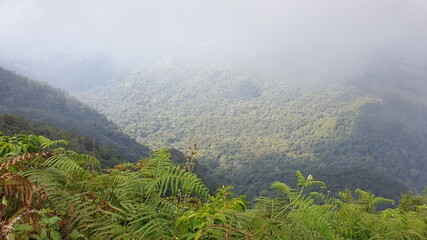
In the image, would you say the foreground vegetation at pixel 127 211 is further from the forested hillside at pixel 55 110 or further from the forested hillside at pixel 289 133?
the forested hillside at pixel 289 133

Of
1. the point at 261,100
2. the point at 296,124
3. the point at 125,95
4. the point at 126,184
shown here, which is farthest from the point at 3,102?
the point at 261,100

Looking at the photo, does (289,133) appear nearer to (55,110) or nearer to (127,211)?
(55,110)

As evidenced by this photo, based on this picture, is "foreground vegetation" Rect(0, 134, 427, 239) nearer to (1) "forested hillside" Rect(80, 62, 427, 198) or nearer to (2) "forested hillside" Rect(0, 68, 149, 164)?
(2) "forested hillside" Rect(0, 68, 149, 164)

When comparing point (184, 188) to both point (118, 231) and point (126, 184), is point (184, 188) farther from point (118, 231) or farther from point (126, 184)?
point (118, 231)

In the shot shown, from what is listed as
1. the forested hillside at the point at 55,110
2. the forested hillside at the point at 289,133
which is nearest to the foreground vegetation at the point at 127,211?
the forested hillside at the point at 55,110

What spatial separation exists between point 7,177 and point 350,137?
13806 centimetres

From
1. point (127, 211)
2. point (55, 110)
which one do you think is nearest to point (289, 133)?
point (55, 110)

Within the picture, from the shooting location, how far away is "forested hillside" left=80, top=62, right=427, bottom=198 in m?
A: 76.6

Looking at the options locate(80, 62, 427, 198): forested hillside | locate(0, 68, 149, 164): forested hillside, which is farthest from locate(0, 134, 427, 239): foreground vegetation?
locate(80, 62, 427, 198): forested hillside

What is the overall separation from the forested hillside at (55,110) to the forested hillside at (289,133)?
16.1m

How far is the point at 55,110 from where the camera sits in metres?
74.4

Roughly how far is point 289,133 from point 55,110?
83.0 metres

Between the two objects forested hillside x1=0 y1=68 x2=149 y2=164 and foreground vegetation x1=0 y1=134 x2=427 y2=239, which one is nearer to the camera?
foreground vegetation x1=0 y1=134 x2=427 y2=239

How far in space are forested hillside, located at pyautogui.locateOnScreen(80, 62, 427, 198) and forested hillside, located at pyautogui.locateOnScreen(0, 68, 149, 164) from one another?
16074 mm
